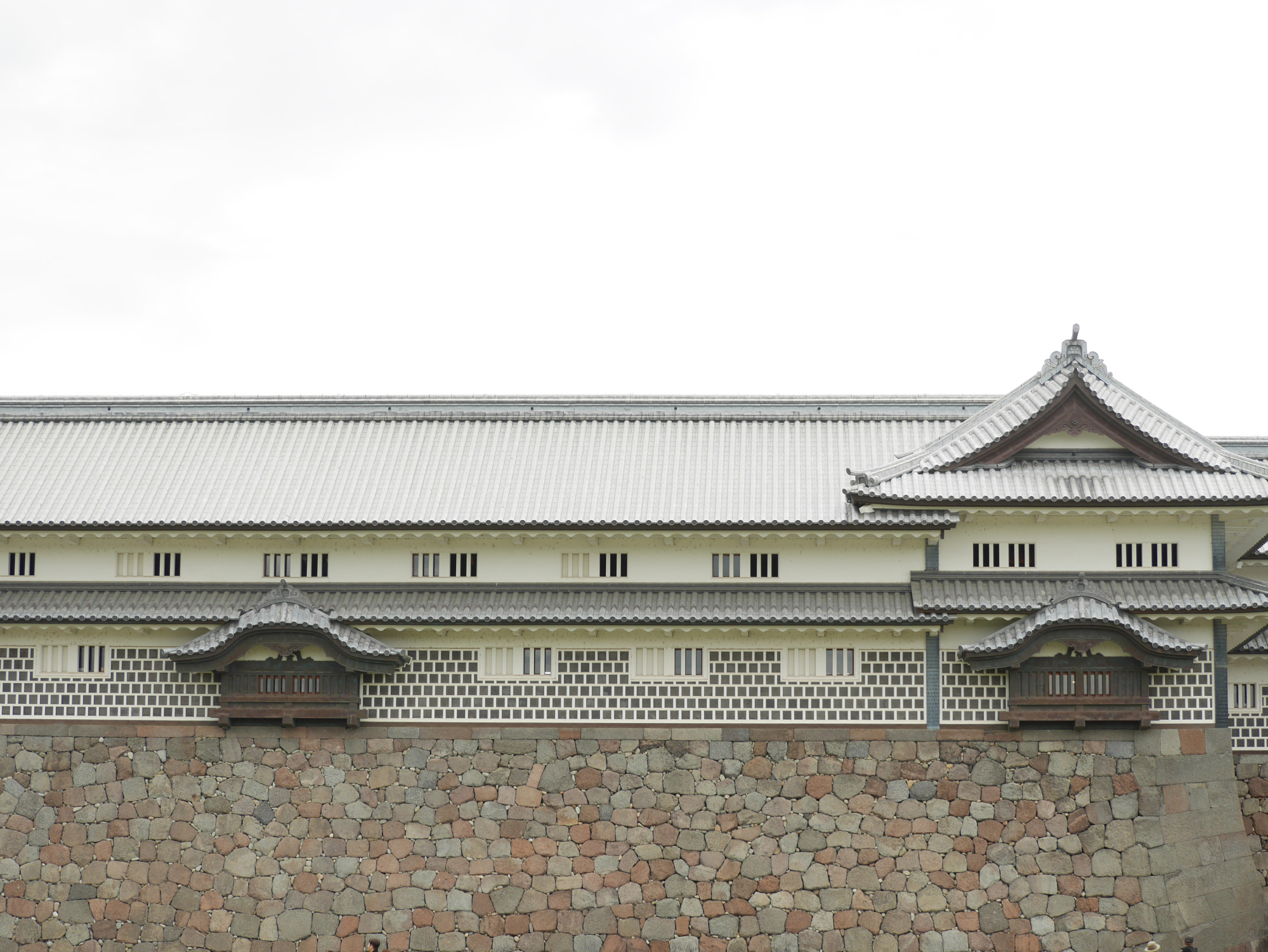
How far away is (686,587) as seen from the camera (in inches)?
1001

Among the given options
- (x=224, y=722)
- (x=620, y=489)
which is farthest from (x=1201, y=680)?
(x=224, y=722)

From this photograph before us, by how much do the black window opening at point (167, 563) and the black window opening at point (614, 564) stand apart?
8779 millimetres

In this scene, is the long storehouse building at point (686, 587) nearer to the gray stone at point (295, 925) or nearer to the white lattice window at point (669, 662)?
the white lattice window at point (669, 662)

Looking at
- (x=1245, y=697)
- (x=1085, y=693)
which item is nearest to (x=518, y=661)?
(x=1085, y=693)

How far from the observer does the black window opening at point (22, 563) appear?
26.2 m

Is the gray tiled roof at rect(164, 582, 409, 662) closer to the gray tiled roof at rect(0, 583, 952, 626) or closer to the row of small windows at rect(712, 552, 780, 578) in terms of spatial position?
the gray tiled roof at rect(0, 583, 952, 626)

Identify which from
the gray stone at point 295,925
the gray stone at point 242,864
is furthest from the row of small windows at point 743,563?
the gray stone at point 242,864

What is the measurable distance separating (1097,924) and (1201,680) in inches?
200

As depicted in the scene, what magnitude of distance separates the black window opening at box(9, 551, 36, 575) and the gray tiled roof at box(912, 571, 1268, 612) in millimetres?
18090

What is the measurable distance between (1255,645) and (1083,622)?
5.53 meters

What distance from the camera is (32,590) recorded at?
25938 millimetres

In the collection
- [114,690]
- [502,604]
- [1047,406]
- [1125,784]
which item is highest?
[1047,406]

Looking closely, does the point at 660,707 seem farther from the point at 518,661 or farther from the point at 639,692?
the point at 518,661

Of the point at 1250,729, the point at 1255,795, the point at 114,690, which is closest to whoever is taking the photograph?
the point at 114,690
